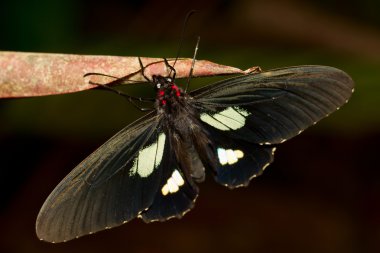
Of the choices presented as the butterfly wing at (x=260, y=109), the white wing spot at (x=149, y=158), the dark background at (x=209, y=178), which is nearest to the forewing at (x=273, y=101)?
the butterfly wing at (x=260, y=109)

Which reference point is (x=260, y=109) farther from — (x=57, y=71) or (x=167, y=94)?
(x=57, y=71)

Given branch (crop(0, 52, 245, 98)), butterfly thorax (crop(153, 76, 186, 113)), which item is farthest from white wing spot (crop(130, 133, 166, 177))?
branch (crop(0, 52, 245, 98))

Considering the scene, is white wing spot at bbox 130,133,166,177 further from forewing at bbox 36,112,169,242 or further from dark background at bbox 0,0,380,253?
dark background at bbox 0,0,380,253

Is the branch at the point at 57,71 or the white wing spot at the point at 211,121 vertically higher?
the branch at the point at 57,71

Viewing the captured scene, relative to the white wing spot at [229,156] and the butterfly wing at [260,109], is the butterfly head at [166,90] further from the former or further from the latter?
the white wing spot at [229,156]

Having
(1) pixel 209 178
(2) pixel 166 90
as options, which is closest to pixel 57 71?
(2) pixel 166 90

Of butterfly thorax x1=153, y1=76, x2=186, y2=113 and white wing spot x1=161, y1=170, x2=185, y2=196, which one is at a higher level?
butterfly thorax x1=153, y1=76, x2=186, y2=113

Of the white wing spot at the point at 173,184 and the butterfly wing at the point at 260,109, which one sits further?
the white wing spot at the point at 173,184

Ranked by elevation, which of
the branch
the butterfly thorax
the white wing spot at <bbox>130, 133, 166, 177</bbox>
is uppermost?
the branch
